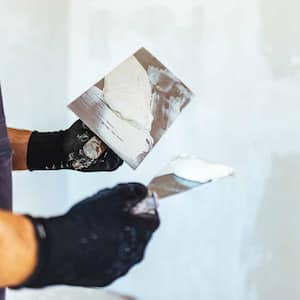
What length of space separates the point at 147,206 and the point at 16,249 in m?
0.18

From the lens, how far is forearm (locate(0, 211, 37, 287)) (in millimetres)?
578

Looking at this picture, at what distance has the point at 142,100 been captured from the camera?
1.01 meters

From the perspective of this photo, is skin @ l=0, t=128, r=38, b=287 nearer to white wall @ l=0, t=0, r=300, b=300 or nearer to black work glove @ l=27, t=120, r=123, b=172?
black work glove @ l=27, t=120, r=123, b=172

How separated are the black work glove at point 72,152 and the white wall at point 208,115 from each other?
54 cm

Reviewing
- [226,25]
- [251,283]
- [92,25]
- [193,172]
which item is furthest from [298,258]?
[92,25]

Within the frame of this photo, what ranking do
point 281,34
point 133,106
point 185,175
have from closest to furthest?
point 185,175 → point 133,106 → point 281,34

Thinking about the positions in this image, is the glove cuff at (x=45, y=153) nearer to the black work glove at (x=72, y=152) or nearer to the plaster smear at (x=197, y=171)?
the black work glove at (x=72, y=152)

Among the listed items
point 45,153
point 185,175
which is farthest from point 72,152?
point 185,175

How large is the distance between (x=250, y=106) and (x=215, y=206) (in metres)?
0.30

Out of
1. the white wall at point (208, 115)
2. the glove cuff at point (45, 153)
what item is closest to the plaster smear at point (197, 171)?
the glove cuff at point (45, 153)

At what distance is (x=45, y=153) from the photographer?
110cm

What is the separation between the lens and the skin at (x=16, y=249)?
1.90 ft

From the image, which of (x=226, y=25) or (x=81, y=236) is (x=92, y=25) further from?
(x=81, y=236)

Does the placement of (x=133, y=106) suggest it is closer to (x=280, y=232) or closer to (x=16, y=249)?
(x=16, y=249)
